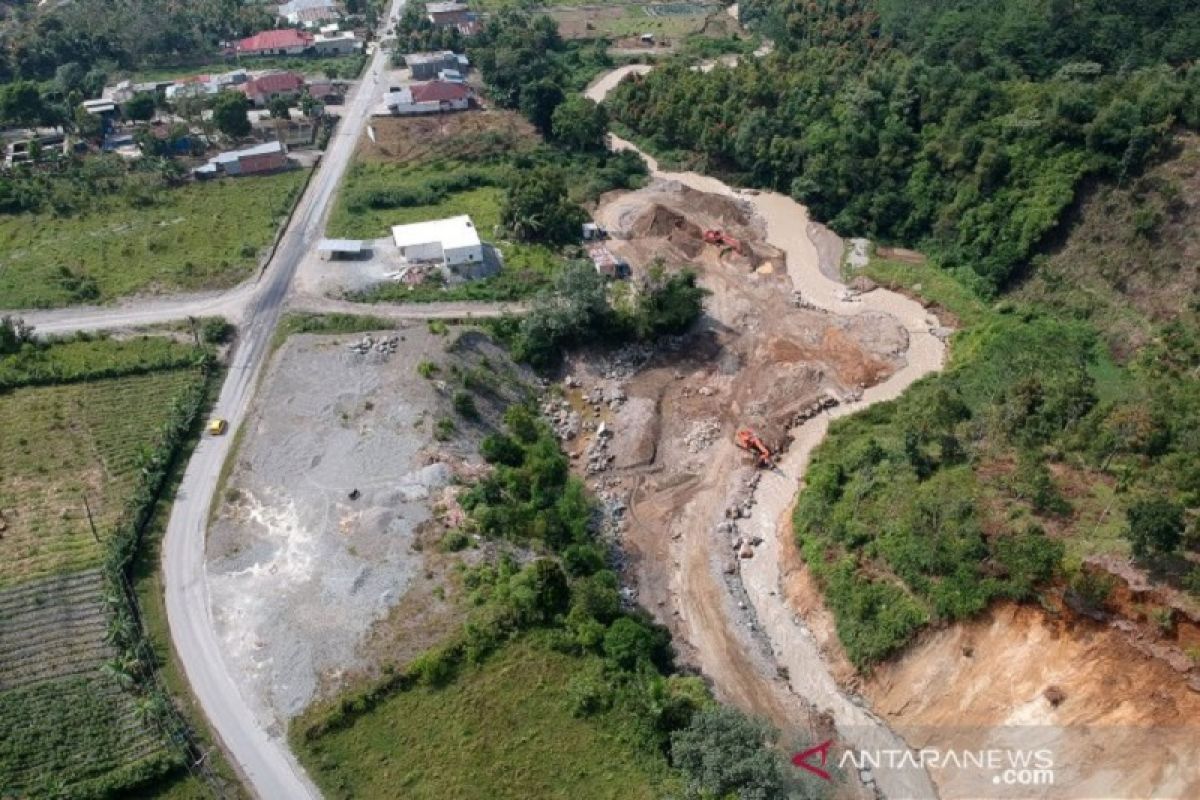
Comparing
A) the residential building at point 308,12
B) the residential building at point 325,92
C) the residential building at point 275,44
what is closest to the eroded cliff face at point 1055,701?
the residential building at point 325,92

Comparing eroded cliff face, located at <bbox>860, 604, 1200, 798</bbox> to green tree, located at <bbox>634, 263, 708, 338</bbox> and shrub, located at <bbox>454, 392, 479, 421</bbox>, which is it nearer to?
shrub, located at <bbox>454, 392, 479, 421</bbox>

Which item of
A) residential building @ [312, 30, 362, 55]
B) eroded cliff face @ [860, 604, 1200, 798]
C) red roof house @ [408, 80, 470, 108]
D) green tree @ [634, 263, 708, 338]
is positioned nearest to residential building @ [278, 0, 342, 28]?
residential building @ [312, 30, 362, 55]

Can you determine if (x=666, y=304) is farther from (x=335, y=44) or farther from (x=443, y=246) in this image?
(x=335, y=44)

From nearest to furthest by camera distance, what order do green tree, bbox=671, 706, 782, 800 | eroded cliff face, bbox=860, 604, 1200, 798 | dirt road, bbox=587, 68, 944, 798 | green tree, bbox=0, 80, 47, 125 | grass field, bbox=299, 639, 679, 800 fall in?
green tree, bbox=671, 706, 782, 800 < eroded cliff face, bbox=860, 604, 1200, 798 < grass field, bbox=299, 639, 679, 800 < dirt road, bbox=587, 68, 944, 798 < green tree, bbox=0, 80, 47, 125

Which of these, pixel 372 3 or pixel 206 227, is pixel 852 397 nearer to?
pixel 206 227

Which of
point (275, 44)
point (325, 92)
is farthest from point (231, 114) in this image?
point (275, 44)

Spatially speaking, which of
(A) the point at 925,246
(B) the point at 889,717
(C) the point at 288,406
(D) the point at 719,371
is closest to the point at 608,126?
(A) the point at 925,246
